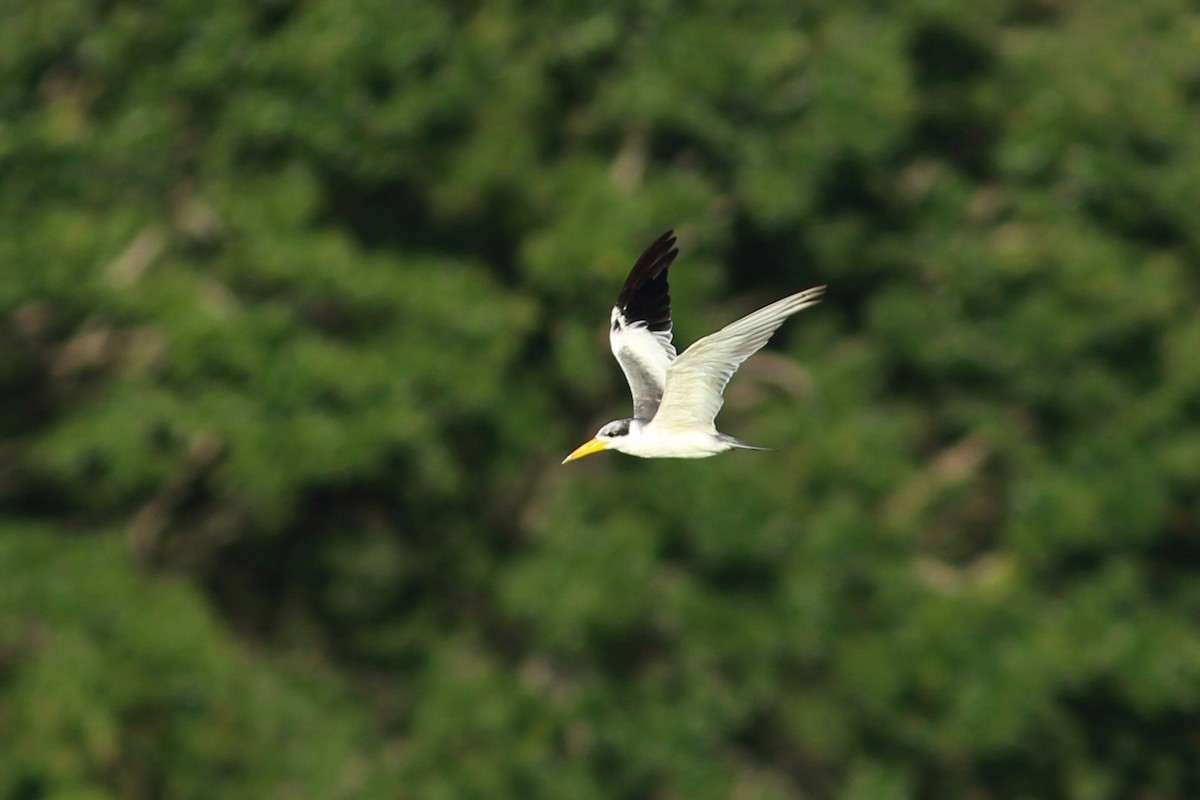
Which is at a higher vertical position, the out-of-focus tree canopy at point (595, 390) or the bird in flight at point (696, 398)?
the bird in flight at point (696, 398)

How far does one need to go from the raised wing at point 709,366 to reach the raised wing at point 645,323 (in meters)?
0.77

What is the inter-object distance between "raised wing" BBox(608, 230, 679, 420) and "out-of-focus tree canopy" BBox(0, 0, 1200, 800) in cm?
560

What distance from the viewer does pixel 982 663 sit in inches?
591

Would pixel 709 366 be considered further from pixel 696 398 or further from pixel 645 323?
pixel 645 323

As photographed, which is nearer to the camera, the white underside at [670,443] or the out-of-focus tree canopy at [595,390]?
the white underside at [670,443]

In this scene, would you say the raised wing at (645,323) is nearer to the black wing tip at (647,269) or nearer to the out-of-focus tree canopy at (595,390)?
the black wing tip at (647,269)

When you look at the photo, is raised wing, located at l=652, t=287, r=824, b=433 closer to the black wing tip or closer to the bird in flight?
the bird in flight

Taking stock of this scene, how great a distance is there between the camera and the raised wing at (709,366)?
6801 mm

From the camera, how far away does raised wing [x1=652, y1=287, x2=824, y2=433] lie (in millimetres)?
6801

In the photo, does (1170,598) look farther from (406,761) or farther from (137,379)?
(137,379)

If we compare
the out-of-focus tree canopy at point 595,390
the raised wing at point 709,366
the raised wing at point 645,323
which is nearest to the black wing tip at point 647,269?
the raised wing at point 645,323

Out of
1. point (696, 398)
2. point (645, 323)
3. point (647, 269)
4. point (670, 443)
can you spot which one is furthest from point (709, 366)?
point (645, 323)

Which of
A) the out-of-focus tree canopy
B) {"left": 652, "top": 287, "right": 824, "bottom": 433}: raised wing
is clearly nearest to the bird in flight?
{"left": 652, "top": 287, "right": 824, "bottom": 433}: raised wing

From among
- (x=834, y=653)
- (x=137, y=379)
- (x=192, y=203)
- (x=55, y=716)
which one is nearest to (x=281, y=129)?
(x=192, y=203)
